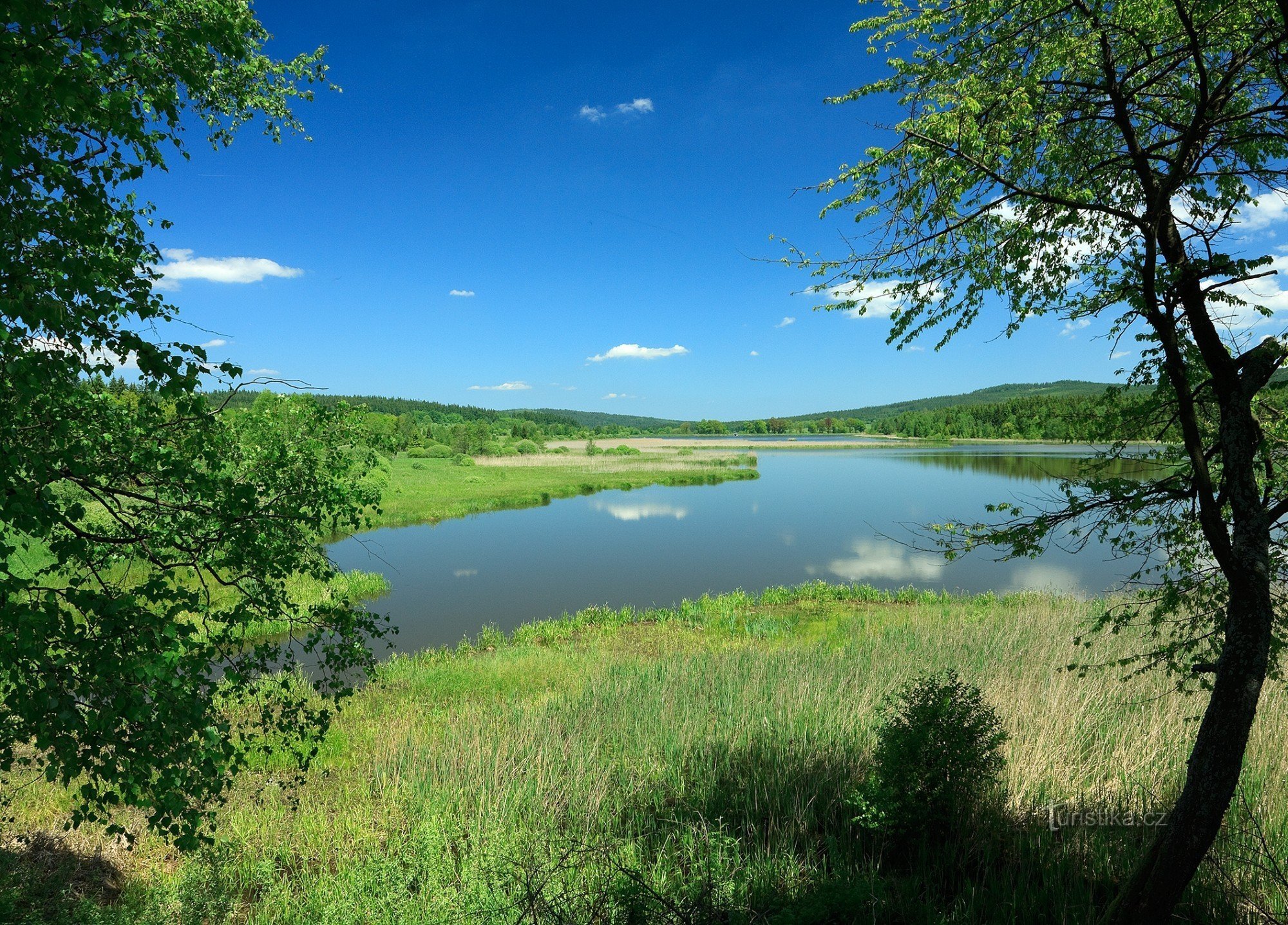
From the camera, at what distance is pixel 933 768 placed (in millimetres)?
5367

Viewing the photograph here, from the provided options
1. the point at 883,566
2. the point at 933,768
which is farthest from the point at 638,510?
the point at 933,768

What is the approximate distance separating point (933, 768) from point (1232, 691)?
7.99ft

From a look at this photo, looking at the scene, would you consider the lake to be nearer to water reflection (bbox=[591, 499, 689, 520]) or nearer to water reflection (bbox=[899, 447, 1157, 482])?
water reflection (bbox=[591, 499, 689, 520])

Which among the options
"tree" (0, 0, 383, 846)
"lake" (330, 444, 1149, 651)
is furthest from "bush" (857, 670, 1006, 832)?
"tree" (0, 0, 383, 846)

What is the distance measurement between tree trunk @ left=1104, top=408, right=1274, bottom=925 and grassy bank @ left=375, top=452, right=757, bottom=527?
69.9 feet

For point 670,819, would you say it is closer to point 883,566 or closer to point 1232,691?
point 1232,691

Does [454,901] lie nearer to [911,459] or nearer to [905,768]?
[905,768]

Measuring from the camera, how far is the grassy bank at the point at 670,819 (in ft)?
14.8

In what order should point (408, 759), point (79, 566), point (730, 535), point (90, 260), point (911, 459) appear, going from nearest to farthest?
point (90, 260) → point (79, 566) → point (408, 759) → point (730, 535) → point (911, 459)

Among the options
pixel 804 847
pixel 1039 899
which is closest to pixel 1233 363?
pixel 1039 899

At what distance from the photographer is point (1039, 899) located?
4496 millimetres

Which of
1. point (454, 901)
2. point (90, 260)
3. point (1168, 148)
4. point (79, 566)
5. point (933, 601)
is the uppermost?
point (1168, 148)

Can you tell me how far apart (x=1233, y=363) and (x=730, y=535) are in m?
25.7

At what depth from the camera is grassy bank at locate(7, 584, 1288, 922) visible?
178 inches
